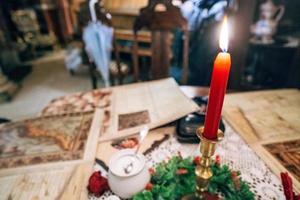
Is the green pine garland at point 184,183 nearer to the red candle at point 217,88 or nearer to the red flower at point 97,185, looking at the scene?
the red flower at point 97,185

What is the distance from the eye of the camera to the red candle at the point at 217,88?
0.37 metres

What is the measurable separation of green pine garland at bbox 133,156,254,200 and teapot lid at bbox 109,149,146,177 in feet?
0.19

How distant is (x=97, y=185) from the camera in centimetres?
62

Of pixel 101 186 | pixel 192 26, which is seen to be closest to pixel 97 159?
pixel 101 186

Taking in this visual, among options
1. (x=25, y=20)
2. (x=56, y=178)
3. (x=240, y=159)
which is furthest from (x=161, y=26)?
(x=25, y=20)

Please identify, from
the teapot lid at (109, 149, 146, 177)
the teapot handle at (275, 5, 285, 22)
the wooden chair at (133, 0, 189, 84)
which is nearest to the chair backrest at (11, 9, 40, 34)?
the wooden chair at (133, 0, 189, 84)

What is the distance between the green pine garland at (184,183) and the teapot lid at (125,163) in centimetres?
6

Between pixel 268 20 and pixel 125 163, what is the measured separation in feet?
6.43

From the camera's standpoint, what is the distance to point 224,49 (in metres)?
0.39

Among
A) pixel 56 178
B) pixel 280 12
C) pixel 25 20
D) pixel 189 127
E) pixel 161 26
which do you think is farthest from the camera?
pixel 25 20

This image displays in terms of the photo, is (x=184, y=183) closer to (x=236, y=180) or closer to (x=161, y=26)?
(x=236, y=180)

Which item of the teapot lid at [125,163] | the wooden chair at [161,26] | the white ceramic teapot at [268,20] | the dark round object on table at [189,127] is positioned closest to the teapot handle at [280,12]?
the white ceramic teapot at [268,20]

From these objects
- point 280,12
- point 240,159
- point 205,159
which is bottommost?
point 240,159

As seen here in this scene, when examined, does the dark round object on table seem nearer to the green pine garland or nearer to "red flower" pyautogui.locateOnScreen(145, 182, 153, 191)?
the green pine garland
